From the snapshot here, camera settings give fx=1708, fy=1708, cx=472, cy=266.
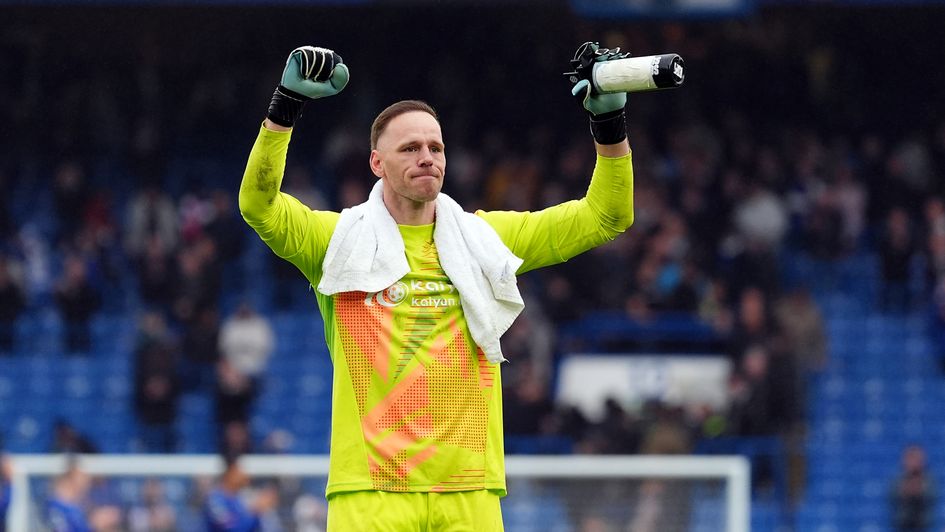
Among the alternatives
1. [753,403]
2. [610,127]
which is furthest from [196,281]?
[610,127]

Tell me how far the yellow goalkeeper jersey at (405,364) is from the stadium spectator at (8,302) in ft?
41.2

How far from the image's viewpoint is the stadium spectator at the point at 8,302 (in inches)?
680

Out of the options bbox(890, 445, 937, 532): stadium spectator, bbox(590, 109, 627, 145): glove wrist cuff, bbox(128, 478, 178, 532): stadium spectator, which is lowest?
bbox(890, 445, 937, 532): stadium spectator

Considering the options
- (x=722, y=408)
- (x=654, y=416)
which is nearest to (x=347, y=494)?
(x=654, y=416)

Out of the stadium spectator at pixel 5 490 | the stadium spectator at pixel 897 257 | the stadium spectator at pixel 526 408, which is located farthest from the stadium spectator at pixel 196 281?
the stadium spectator at pixel 897 257

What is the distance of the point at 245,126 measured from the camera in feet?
64.4

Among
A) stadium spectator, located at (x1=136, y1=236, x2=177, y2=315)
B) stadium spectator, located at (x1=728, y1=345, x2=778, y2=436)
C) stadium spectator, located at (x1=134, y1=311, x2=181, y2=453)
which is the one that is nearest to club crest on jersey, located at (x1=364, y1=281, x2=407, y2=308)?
stadium spectator, located at (x1=728, y1=345, x2=778, y2=436)

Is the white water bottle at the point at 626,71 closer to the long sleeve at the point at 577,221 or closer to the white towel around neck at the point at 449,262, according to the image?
the long sleeve at the point at 577,221

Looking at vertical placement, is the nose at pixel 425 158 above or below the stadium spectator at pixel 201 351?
above

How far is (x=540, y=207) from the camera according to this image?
18031 millimetres

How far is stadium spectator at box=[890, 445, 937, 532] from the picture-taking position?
13.2 m

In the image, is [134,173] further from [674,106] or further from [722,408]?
[722,408]

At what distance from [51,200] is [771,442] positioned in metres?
8.42

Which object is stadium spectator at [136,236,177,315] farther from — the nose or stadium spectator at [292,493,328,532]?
the nose
